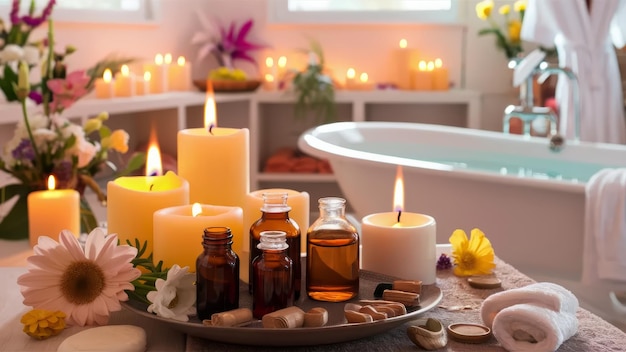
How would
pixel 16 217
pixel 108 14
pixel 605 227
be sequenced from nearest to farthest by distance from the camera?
pixel 16 217 → pixel 605 227 → pixel 108 14

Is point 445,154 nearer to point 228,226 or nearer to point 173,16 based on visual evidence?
point 173,16

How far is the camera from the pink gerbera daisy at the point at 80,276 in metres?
0.97

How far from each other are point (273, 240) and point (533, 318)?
0.94 ft

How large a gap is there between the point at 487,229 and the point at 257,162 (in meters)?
1.78

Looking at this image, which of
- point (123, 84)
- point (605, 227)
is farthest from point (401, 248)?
point (123, 84)

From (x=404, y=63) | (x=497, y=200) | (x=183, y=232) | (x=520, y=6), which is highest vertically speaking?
(x=520, y=6)

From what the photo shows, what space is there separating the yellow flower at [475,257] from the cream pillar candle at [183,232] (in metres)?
0.36

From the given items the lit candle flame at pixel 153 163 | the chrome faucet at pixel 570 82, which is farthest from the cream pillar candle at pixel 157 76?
the lit candle flame at pixel 153 163

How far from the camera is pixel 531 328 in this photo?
0.91 m

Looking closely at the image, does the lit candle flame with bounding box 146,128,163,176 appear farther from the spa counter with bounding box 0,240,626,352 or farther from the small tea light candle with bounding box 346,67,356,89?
the small tea light candle with bounding box 346,67,356,89

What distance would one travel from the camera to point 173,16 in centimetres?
427

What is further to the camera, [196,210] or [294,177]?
[294,177]

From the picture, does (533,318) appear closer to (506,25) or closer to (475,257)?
(475,257)

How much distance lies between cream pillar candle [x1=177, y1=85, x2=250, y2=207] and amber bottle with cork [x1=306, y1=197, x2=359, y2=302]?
18cm
